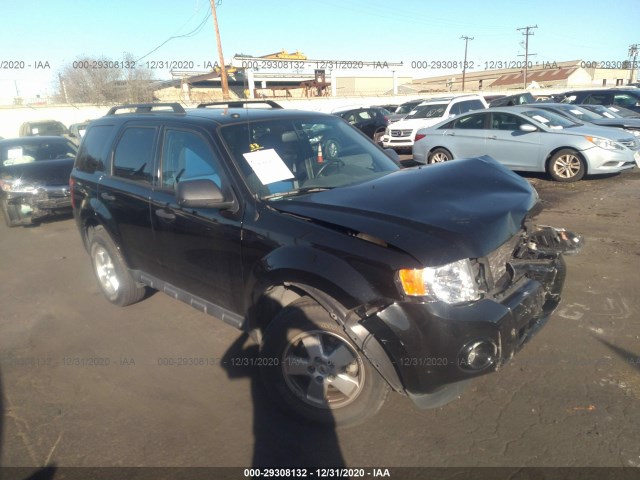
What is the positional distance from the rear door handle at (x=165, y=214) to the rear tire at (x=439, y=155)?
8.38 m

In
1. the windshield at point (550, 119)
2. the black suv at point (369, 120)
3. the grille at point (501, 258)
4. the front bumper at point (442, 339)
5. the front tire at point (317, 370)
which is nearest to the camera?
the front bumper at point (442, 339)

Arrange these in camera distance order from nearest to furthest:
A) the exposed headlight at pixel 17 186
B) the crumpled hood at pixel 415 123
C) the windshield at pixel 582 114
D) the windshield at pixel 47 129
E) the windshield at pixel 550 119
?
the exposed headlight at pixel 17 186 < the windshield at pixel 550 119 < the windshield at pixel 582 114 < the crumpled hood at pixel 415 123 < the windshield at pixel 47 129

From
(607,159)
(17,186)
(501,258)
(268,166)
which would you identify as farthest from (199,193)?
(607,159)

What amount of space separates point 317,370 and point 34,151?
374 inches

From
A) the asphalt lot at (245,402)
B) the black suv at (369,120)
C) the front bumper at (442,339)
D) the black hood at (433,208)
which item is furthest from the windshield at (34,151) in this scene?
the front bumper at (442,339)

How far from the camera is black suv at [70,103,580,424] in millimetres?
2439

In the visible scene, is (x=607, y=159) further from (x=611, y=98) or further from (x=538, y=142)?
(x=611, y=98)

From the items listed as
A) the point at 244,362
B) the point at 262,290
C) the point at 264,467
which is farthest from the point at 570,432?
the point at 244,362

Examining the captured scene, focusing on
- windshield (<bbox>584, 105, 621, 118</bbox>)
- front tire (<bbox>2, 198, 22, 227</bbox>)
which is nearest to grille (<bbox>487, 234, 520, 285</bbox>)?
front tire (<bbox>2, 198, 22, 227</bbox>)

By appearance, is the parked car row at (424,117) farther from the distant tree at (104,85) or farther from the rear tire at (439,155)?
the distant tree at (104,85)

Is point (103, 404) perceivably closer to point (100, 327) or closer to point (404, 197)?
point (100, 327)

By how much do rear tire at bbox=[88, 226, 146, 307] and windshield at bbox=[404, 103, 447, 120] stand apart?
12.5 meters

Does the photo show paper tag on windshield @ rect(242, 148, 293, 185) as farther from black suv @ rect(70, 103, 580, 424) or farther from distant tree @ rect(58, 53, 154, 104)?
distant tree @ rect(58, 53, 154, 104)

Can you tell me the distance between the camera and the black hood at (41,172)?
28.6 ft
